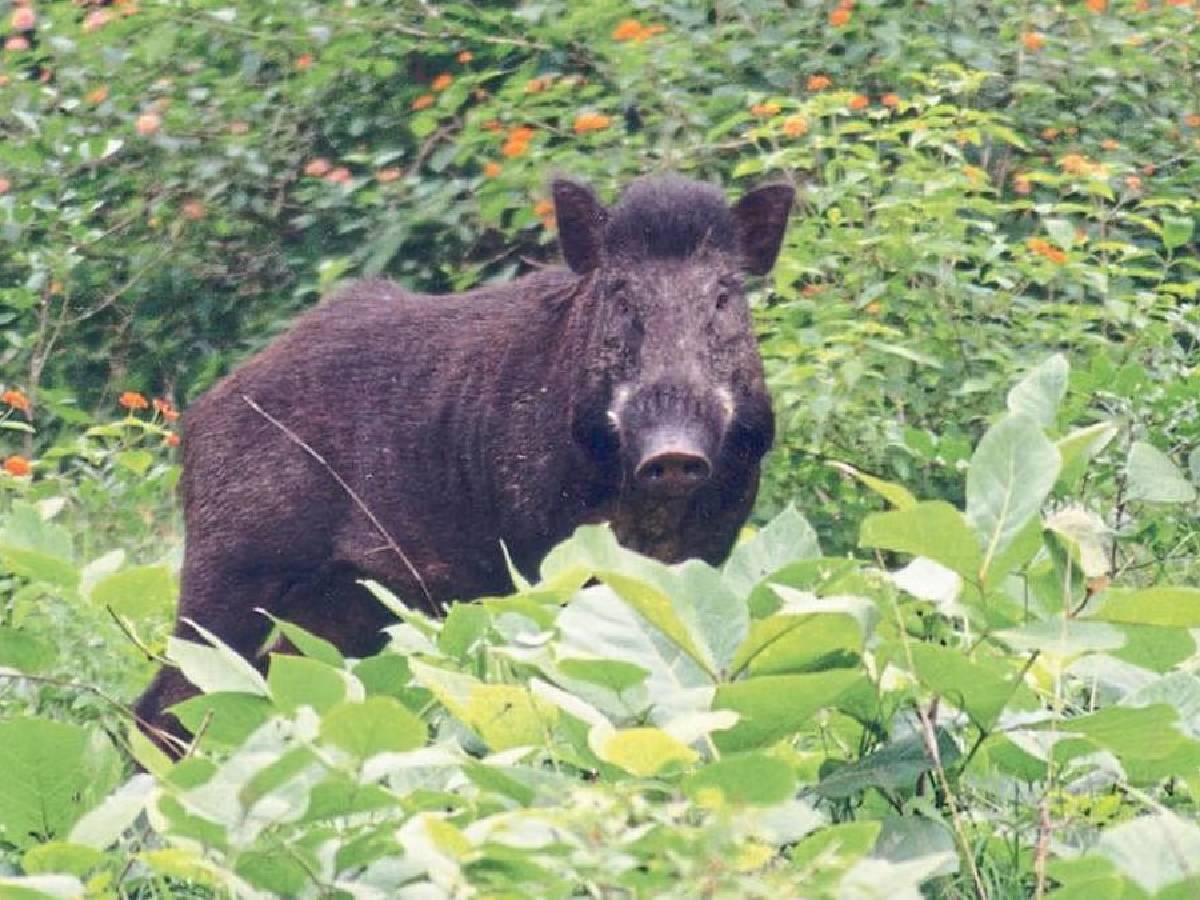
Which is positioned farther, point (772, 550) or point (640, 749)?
point (772, 550)

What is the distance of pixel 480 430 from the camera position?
624 cm

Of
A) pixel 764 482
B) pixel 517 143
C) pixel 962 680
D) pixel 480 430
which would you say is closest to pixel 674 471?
pixel 480 430

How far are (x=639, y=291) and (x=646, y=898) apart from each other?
12.6ft

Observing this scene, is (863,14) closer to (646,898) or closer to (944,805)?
(944,805)

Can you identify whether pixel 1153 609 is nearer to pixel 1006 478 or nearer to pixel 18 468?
pixel 1006 478

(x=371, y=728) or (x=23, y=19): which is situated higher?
(x=371, y=728)

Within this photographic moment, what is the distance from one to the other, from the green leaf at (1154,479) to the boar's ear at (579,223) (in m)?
3.13

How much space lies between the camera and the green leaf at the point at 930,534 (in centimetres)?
264

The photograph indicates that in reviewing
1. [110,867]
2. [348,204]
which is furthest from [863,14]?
[110,867]

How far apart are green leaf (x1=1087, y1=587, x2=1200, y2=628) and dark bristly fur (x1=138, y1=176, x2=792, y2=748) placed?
3178 mm

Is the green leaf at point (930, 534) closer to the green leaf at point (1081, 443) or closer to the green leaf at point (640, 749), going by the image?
the green leaf at point (1081, 443)

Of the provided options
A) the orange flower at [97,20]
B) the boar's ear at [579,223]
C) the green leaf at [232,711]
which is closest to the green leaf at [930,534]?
the green leaf at [232,711]

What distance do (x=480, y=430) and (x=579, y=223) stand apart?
53 centimetres

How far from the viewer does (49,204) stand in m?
9.24
